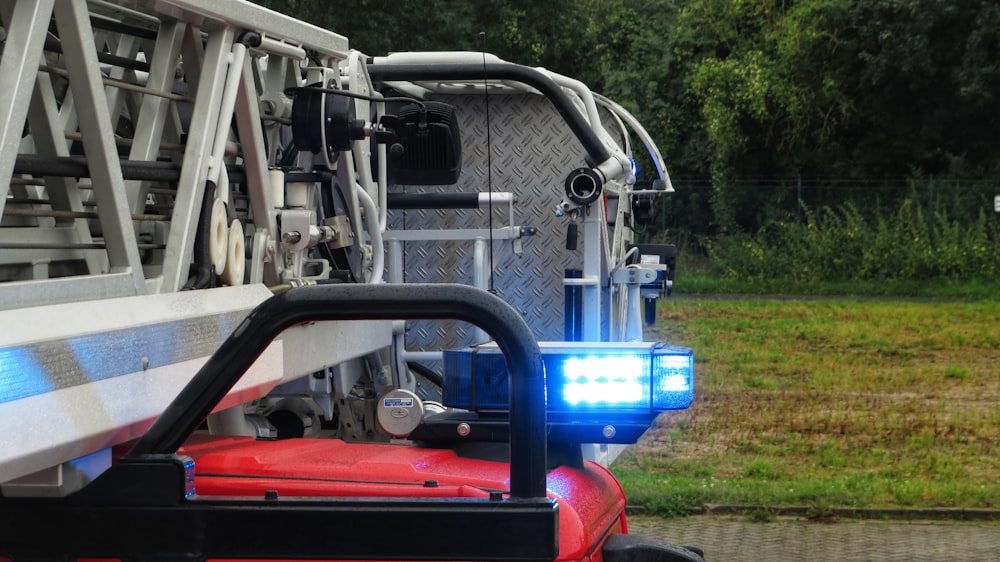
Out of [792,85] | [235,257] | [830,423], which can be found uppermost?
[792,85]

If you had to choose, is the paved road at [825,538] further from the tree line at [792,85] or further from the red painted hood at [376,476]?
the tree line at [792,85]

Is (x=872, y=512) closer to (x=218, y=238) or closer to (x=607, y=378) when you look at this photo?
(x=607, y=378)

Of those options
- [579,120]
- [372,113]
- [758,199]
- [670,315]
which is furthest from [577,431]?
[758,199]

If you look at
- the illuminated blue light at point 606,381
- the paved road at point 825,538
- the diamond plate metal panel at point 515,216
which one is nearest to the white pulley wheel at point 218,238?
the illuminated blue light at point 606,381

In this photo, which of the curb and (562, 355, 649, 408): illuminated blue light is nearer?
(562, 355, 649, 408): illuminated blue light

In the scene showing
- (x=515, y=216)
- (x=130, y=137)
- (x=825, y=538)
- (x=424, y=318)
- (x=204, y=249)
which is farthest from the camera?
(x=825, y=538)

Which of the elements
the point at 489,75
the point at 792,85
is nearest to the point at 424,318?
the point at 489,75

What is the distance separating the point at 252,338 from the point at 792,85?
29.0 m

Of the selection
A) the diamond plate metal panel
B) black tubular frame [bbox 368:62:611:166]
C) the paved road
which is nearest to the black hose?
black tubular frame [bbox 368:62:611:166]

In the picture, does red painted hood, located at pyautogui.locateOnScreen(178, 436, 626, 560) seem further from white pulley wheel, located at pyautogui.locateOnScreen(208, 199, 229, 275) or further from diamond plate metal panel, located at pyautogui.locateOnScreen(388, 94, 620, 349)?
diamond plate metal panel, located at pyautogui.locateOnScreen(388, 94, 620, 349)

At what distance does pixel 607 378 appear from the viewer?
3174 millimetres

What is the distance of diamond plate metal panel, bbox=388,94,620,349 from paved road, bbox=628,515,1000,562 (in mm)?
1650

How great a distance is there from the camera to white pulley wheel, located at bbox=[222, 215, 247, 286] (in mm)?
3189

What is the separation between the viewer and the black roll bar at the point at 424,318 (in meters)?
2.08
